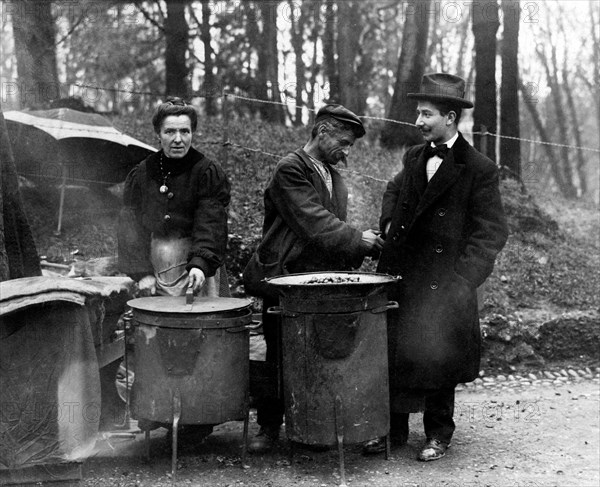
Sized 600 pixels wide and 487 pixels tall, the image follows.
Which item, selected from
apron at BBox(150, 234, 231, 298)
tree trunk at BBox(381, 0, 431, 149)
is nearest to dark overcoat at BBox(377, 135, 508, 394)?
apron at BBox(150, 234, 231, 298)

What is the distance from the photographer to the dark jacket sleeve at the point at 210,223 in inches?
188

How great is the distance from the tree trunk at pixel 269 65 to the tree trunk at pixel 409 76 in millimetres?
3284

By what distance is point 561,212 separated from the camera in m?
13.8

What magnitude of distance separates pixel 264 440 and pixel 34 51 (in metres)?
8.06

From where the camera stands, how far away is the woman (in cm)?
486

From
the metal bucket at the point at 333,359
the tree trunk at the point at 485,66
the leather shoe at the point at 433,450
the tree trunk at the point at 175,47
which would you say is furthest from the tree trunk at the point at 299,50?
the metal bucket at the point at 333,359

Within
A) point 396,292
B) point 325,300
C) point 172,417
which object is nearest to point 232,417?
point 172,417

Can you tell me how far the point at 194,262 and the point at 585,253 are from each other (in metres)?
7.32

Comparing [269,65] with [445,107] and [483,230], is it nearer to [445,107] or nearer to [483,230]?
[445,107]

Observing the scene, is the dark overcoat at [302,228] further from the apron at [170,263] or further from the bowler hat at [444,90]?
the bowler hat at [444,90]

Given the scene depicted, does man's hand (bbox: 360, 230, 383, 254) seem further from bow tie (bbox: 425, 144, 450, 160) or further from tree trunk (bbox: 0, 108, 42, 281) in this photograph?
tree trunk (bbox: 0, 108, 42, 281)

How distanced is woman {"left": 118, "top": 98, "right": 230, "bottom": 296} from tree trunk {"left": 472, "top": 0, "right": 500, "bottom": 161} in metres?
7.02

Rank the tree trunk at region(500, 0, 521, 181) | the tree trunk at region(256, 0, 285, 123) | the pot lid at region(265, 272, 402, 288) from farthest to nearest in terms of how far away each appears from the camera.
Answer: the tree trunk at region(256, 0, 285, 123), the tree trunk at region(500, 0, 521, 181), the pot lid at region(265, 272, 402, 288)

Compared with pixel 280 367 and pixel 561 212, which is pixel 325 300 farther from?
pixel 561 212
